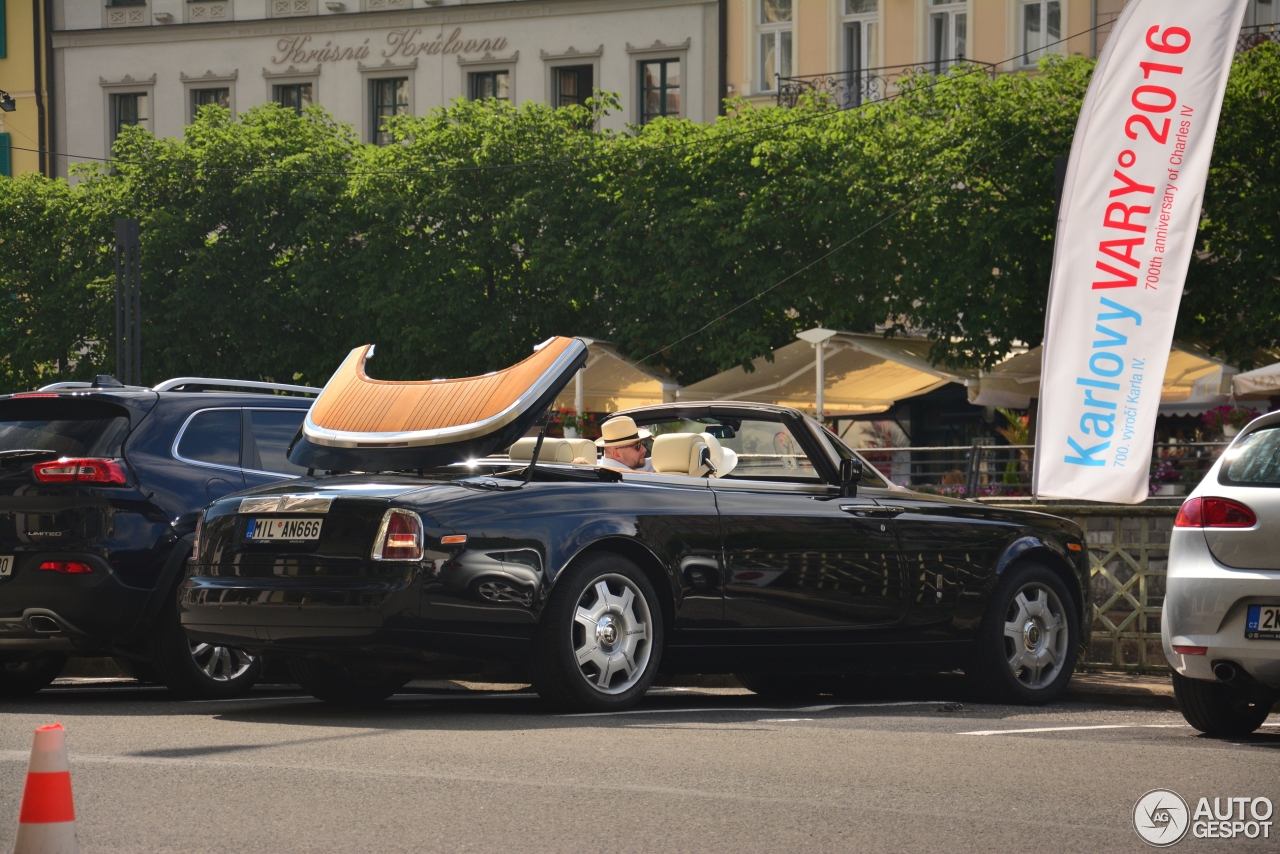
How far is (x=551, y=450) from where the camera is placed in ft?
29.3

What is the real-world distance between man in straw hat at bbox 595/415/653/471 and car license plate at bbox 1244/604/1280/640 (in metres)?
3.28

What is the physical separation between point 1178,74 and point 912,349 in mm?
15684

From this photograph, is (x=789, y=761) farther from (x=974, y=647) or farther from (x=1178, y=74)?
(x=1178, y=74)

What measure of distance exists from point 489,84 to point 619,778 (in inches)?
1512

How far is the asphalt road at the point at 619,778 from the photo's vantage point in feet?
17.3

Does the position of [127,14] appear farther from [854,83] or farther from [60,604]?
[60,604]

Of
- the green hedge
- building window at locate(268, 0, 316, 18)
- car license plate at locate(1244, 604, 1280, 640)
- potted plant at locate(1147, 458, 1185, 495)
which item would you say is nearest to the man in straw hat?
car license plate at locate(1244, 604, 1280, 640)

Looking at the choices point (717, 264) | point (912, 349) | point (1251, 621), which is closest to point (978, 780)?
point (1251, 621)

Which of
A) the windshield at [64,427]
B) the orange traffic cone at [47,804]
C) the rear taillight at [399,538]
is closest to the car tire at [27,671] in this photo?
the windshield at [64,427]

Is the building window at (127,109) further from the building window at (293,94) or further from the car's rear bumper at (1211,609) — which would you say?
the car's rear bumper at (1211,609)

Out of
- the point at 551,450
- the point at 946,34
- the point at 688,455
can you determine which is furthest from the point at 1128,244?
the point at 946,34

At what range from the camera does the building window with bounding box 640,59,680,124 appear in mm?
41562

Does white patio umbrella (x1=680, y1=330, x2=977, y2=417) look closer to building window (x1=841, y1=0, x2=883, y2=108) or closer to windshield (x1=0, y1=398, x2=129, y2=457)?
building window (x1=841, y1=0, x2=883, y2=108)

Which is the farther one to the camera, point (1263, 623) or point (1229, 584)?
point (1229, 584)
